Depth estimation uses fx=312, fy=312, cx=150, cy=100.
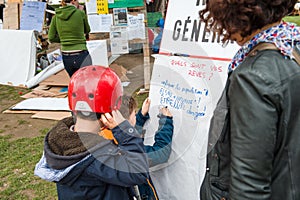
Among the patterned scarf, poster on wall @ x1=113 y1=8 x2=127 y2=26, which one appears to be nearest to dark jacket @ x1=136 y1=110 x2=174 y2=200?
the patterned scarf

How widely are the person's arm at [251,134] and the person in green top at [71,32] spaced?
399 cm

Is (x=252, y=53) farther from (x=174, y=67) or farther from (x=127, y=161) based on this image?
(x=174, y=67)

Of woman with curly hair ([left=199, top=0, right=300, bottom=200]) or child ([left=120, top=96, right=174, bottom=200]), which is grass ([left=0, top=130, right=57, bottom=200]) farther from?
woman with curly hair ([left=199, top=0, right=300, bottom=200])

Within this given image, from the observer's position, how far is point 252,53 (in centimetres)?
91

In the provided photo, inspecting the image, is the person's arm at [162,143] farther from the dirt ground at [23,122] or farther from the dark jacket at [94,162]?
the dirt ground at [23,122]

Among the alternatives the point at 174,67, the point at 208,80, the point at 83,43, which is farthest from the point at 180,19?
the point at 83,43

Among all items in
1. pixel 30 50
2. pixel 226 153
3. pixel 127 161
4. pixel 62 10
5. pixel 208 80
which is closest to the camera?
pixel 226 153

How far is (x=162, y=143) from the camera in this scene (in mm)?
1894

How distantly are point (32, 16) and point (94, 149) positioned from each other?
6.91m

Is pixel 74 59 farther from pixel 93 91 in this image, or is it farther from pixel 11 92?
pixel 93 91

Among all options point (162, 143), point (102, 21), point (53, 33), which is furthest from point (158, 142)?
point (102, 21)

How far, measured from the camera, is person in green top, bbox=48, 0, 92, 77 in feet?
14.7

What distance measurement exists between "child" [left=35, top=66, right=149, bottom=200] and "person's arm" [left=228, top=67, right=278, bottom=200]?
0.54 meters

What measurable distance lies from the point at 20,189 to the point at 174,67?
2.06 metres
